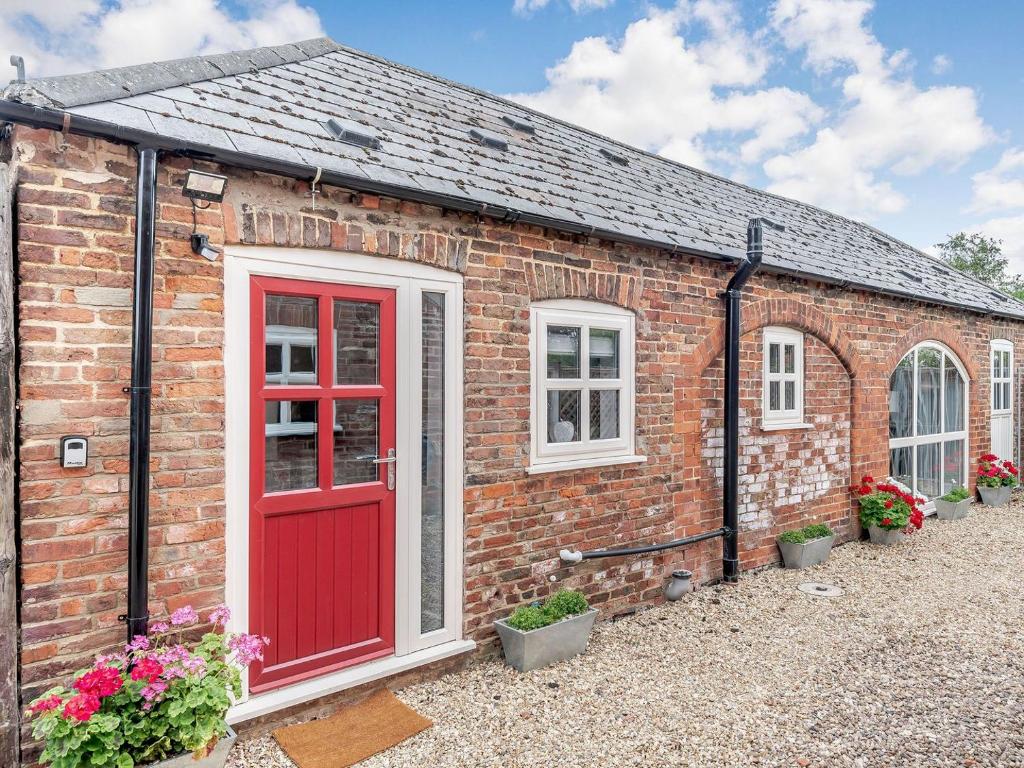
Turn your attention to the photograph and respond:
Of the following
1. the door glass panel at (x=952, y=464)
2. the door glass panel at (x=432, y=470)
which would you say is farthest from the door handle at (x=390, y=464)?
the door glass panel at (x=952, y=464)

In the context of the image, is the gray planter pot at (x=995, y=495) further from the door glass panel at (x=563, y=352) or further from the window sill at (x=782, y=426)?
the door glass panel at (x=563, y=352)

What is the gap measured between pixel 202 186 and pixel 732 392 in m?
4.87

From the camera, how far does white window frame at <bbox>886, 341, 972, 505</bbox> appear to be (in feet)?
28.3

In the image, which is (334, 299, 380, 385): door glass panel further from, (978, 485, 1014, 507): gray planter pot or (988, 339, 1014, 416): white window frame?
(988, 339, 1014, 416): white window frame

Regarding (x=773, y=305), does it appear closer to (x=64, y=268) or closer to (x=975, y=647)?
(x=975, y=647)

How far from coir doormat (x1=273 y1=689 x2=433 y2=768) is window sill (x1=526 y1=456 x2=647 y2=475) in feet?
5.81

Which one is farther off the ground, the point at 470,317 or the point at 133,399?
the point at 470,317

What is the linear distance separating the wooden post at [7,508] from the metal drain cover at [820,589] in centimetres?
595

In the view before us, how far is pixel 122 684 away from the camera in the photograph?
2379 mm

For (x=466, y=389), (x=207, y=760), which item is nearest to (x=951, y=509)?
(x=466, y=389)

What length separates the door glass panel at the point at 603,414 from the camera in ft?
16.0

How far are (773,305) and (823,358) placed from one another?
1325 mm

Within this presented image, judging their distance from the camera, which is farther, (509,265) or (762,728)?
(509,265)

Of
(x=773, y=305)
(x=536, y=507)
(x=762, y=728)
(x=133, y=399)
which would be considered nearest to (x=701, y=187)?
(x=773, y=305)
